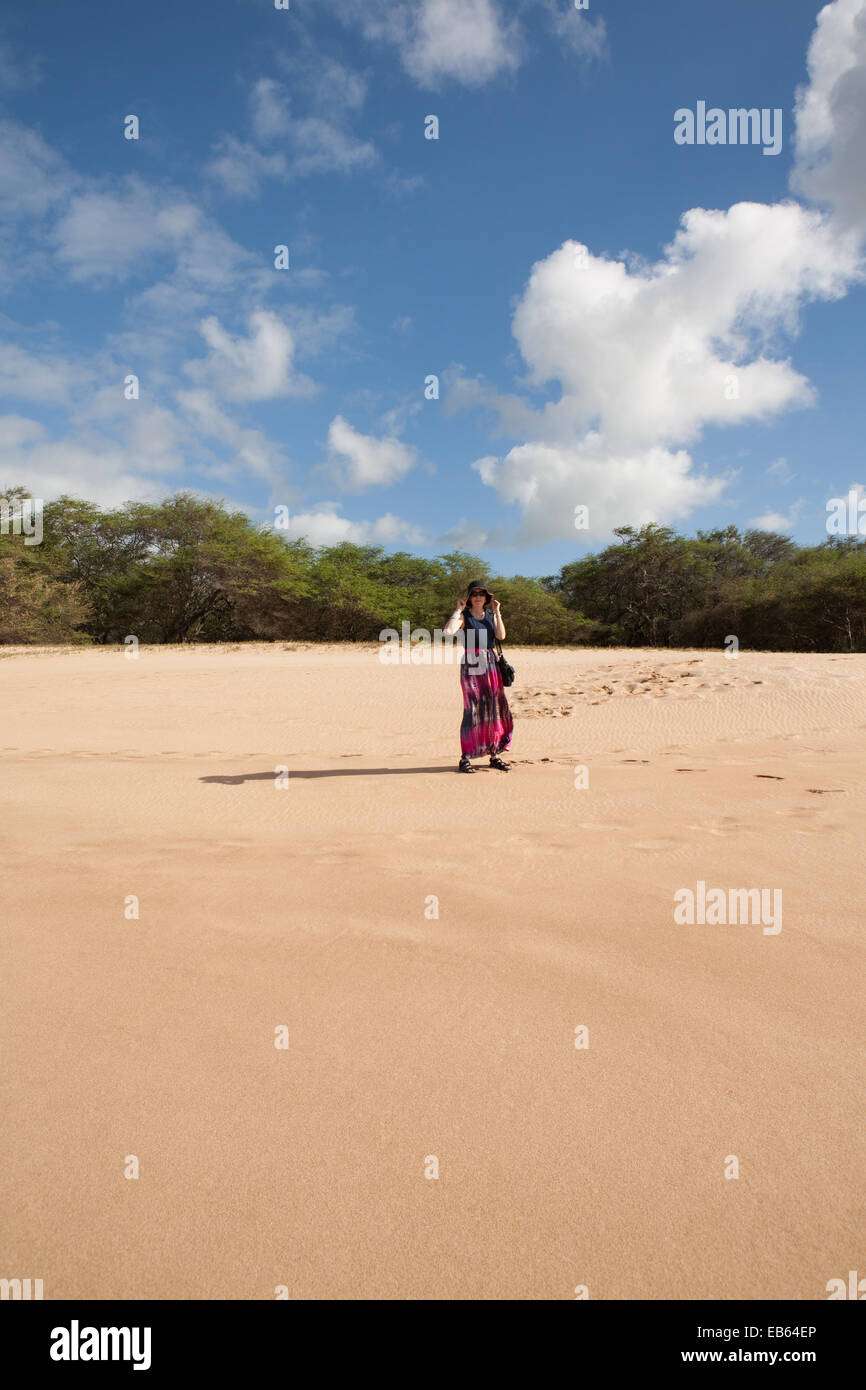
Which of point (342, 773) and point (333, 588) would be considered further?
point (333, 588)

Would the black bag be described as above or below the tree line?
below

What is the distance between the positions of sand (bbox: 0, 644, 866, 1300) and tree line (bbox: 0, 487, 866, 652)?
2449 cm

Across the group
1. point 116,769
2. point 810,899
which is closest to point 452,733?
point 116,769

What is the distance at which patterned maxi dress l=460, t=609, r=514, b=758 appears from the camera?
605cm

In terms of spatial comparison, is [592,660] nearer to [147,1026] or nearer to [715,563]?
[147,1026]

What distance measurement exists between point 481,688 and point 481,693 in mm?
48

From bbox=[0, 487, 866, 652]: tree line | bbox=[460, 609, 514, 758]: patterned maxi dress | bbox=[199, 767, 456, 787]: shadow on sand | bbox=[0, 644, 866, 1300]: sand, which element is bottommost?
bbox=[0, 644, 866, 1300]: sand

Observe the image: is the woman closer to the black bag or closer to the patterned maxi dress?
the patterned maxi dress

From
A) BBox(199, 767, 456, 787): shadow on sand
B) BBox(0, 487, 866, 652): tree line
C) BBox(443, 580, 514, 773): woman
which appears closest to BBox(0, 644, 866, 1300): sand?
BBox(199, 767, 456, 787): shadow on sand

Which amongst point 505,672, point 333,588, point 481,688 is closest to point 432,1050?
point 505,672

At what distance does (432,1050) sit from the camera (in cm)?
195

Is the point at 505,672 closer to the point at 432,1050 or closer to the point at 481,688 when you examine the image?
the point at 481,688

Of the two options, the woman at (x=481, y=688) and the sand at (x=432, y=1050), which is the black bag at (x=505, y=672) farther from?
the sand at (x=432, y=1050)

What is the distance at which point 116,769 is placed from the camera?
6.26 metres
